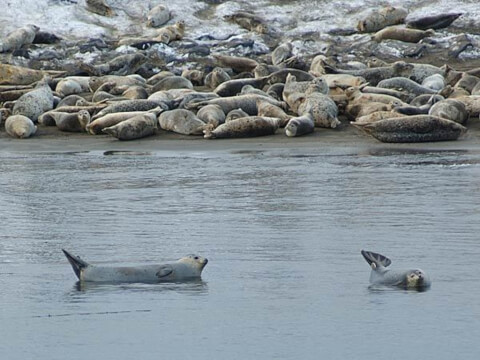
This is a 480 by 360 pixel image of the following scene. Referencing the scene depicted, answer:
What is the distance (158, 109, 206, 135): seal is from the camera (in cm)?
1585

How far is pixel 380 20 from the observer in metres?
24.1

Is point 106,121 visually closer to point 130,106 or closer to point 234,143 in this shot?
point 130,106

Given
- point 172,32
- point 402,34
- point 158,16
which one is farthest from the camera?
point 158,16

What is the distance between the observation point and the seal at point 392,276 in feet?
22.2

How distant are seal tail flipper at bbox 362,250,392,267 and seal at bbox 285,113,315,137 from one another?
8.39 metres

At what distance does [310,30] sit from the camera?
2431cm

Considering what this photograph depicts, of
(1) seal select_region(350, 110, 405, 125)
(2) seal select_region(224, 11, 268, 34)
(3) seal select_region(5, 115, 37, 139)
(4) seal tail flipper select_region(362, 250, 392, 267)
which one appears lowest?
(3) seal select_region(5, 115, 37, 139)

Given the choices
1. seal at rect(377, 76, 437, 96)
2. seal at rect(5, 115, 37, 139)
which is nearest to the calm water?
seal at rect(5, 115, 37, 139)

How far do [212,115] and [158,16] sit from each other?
29.9ft

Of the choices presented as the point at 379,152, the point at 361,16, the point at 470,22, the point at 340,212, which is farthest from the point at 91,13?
the point at 340,212

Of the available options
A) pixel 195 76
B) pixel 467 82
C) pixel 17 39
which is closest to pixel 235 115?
pixel 467 82

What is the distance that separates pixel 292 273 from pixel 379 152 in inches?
276

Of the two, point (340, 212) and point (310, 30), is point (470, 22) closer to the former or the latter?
point (310, 30)

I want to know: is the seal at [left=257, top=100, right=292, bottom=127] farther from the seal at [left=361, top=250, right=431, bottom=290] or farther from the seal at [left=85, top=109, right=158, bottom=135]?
the seal at [left=361, top=250, right=431, bottom=290]
